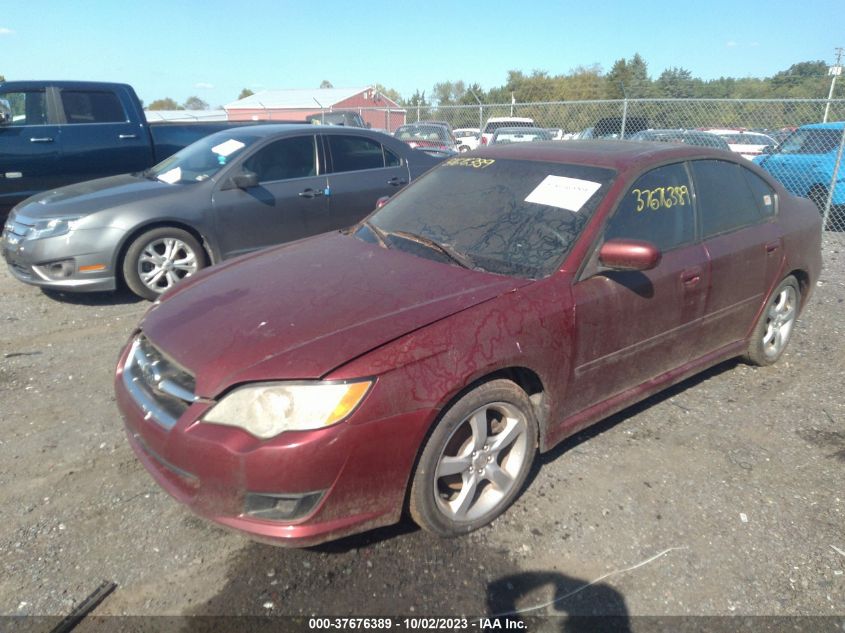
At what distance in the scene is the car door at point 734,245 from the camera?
3502 mm

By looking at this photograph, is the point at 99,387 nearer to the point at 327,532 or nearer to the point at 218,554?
the point at 218,554

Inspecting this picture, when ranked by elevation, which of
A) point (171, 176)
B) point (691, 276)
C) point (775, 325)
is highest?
point (171, 176)

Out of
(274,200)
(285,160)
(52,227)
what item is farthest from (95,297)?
(285,160)

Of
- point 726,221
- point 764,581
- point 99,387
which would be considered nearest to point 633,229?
Result: point 726,221

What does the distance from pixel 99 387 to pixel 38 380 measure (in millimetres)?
452

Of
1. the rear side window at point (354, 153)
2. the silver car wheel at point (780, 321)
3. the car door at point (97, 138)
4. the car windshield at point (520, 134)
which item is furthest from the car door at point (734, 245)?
the car windshield at point (520, 134)

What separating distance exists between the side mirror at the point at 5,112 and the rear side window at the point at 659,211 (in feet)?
25.4

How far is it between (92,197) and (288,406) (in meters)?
4.24

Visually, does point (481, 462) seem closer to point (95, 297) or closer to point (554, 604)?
point (554, 604)

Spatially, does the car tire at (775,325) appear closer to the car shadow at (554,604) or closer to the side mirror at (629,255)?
the side mirror at (629,255)

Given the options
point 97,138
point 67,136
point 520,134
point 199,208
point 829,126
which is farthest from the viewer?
point 520,134

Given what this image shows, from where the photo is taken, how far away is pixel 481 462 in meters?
2.59

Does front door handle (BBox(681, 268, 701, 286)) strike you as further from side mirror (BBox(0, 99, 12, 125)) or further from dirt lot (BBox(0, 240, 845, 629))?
side mirror (BBox(0, 99, 12, 125))

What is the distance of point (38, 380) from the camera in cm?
392
